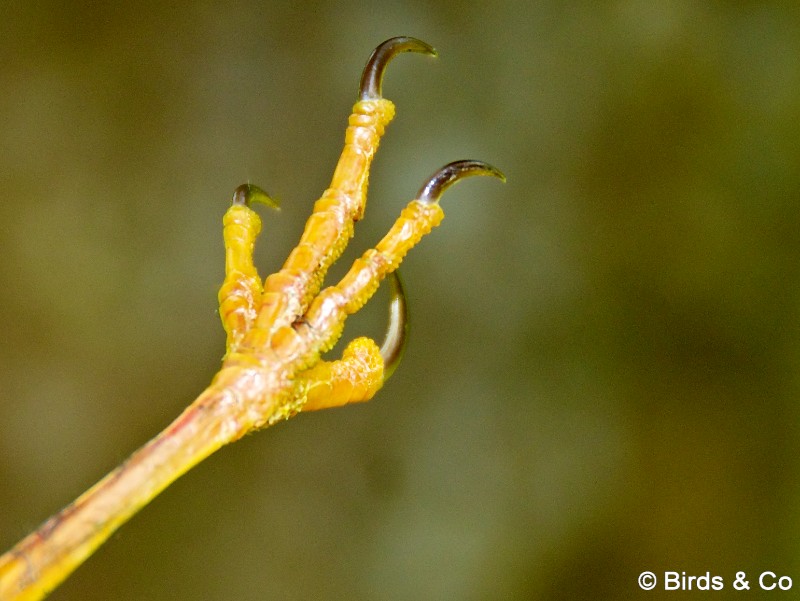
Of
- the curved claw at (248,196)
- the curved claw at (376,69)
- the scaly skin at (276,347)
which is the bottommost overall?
the scaly skin at (276,347)

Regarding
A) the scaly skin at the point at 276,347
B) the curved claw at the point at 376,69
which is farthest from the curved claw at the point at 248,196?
the curved claw at the point at 376,69

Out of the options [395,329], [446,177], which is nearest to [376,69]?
[446,177]

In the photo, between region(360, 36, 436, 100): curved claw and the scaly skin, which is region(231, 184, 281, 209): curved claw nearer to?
the scaly skin

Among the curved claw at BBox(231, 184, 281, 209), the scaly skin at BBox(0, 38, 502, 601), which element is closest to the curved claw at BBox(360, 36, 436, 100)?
the scaly skin at BBox(0, 38, 502, 601)

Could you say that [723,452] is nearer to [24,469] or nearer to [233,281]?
[233,281]

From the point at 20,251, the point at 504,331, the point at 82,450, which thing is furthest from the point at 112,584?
the point at 504,331

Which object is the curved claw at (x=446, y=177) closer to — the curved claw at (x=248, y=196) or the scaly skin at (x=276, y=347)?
the scaly skin at (x=276, y=347)

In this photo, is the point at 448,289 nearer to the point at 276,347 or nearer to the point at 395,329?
the point at 395,329
